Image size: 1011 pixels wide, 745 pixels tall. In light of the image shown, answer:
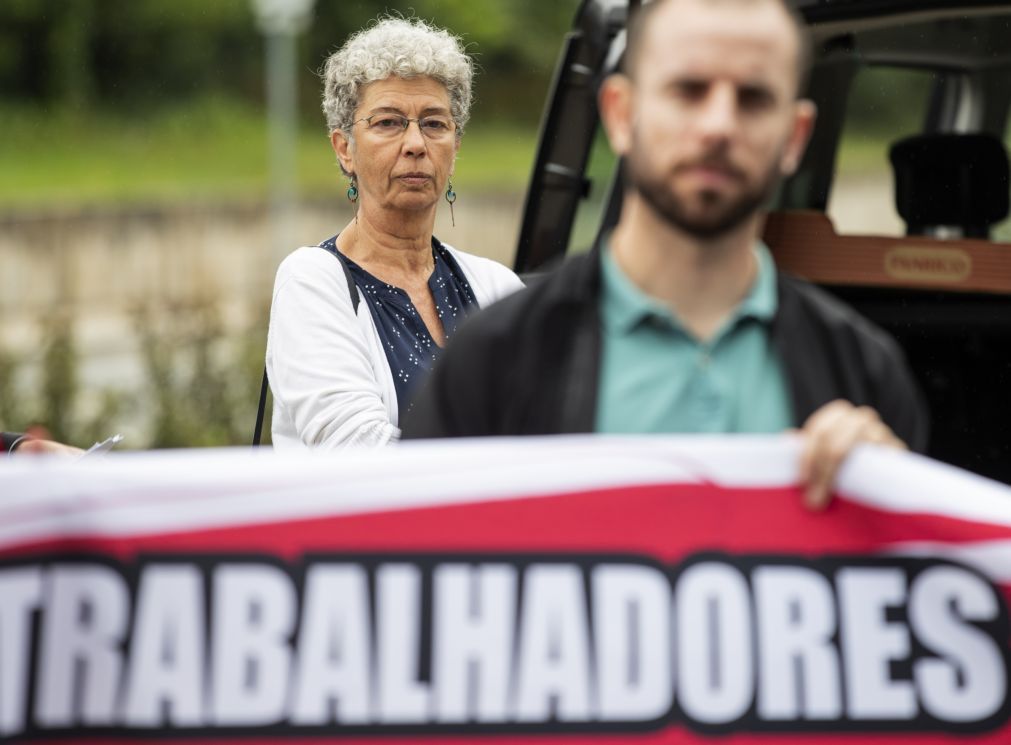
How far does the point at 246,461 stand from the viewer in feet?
7.97

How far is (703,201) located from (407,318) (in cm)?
135

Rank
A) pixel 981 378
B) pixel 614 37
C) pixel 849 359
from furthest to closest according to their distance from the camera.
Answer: pixel 981 378 → pixel 614 37 → pixel 849 359

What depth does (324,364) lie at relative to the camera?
11.2ft

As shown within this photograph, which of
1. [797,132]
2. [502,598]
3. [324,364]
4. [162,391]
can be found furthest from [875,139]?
[162,391]

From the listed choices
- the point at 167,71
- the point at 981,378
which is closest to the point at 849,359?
the point at 981,378

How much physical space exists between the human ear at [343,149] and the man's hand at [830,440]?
160 centimetres

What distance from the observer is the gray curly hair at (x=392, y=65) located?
12.3ft

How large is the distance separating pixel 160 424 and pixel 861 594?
9259mm

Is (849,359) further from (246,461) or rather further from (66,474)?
(66,474)

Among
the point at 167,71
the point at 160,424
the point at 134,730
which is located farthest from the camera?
the point at 167,71

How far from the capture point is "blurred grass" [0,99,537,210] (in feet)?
106

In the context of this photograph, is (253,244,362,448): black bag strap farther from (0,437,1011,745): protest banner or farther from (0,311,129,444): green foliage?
(0,311,129,444): green foliage

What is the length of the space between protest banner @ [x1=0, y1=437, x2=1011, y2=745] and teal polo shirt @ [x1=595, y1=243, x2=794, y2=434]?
1.8 inches

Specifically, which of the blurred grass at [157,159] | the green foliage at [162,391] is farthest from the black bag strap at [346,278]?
the blurred grass at [157,159]
